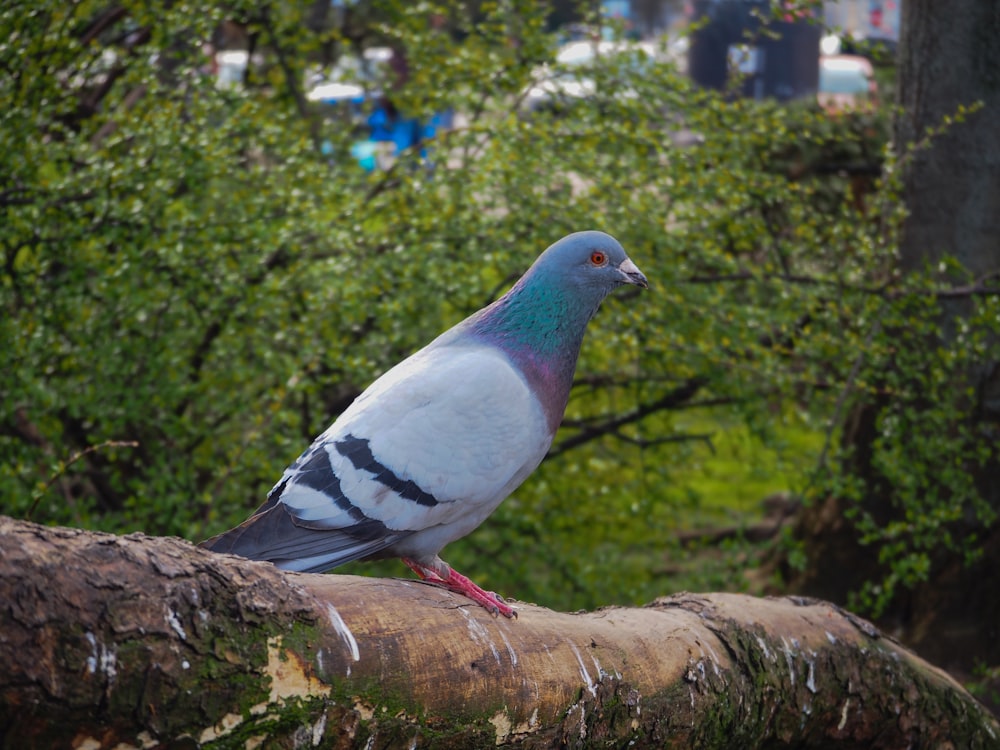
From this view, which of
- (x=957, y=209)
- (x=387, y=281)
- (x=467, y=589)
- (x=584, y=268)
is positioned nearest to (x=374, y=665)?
(x=467, y=589)

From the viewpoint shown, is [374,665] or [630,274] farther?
[630,274]

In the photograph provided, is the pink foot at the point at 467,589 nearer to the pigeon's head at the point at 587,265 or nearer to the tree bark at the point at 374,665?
the tree bark at the point at 374,665

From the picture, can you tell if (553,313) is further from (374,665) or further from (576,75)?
(576,75)

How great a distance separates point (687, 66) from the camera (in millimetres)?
14477

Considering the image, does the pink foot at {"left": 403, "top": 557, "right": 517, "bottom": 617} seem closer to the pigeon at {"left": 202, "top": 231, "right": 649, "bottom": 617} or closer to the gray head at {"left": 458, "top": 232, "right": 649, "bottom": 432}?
the pigeon at {"left": 202, "top": 231, "right": 649, "bottom": 617}

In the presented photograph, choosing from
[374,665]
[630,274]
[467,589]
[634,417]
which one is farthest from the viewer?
[634,417]

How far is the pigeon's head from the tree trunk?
2432 mm

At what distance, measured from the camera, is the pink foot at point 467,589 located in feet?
8.17

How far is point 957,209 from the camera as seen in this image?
527 centimetres

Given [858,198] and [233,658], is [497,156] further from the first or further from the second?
[858,198]

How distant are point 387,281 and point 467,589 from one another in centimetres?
220

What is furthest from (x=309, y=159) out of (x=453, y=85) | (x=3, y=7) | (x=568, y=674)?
(x=568, y=674)

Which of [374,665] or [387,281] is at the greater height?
[387,281]

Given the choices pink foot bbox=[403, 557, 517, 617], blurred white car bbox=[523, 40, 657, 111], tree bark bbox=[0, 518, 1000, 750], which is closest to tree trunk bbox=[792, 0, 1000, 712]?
blurred white car bbox=[523, 40, 657, 111]
